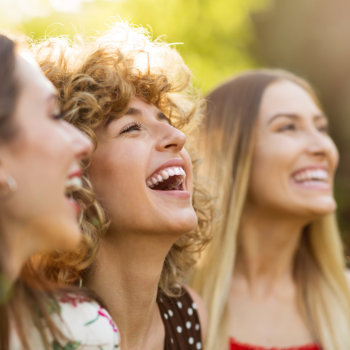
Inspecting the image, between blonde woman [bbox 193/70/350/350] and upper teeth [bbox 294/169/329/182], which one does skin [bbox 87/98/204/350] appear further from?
upper teeth [bbox 294/169/329/182]

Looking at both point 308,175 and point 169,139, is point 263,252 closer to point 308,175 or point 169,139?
point 308,175

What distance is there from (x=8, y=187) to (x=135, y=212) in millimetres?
711

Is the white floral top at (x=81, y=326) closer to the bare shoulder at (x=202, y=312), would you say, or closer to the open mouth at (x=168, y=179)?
the open mouth at (x=168, y=179)

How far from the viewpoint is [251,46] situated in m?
11.3

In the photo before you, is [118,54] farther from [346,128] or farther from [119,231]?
[346,128]

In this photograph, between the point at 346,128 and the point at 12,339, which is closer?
the point at 12,339

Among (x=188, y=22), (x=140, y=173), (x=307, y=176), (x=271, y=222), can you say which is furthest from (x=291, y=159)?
(x=188, y=22)

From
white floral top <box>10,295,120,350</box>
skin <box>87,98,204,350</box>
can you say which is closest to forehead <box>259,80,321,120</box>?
skin <box>87,98,204,350</box>

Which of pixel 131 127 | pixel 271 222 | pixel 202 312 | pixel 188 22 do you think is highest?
pixel 188 22

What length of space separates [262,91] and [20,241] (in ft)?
7.63

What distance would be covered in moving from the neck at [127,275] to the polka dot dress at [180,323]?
271mm

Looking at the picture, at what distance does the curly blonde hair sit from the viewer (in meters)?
2.35

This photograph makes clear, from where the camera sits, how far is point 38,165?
174 centimetres

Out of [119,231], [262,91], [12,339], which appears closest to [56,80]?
[119,231]
